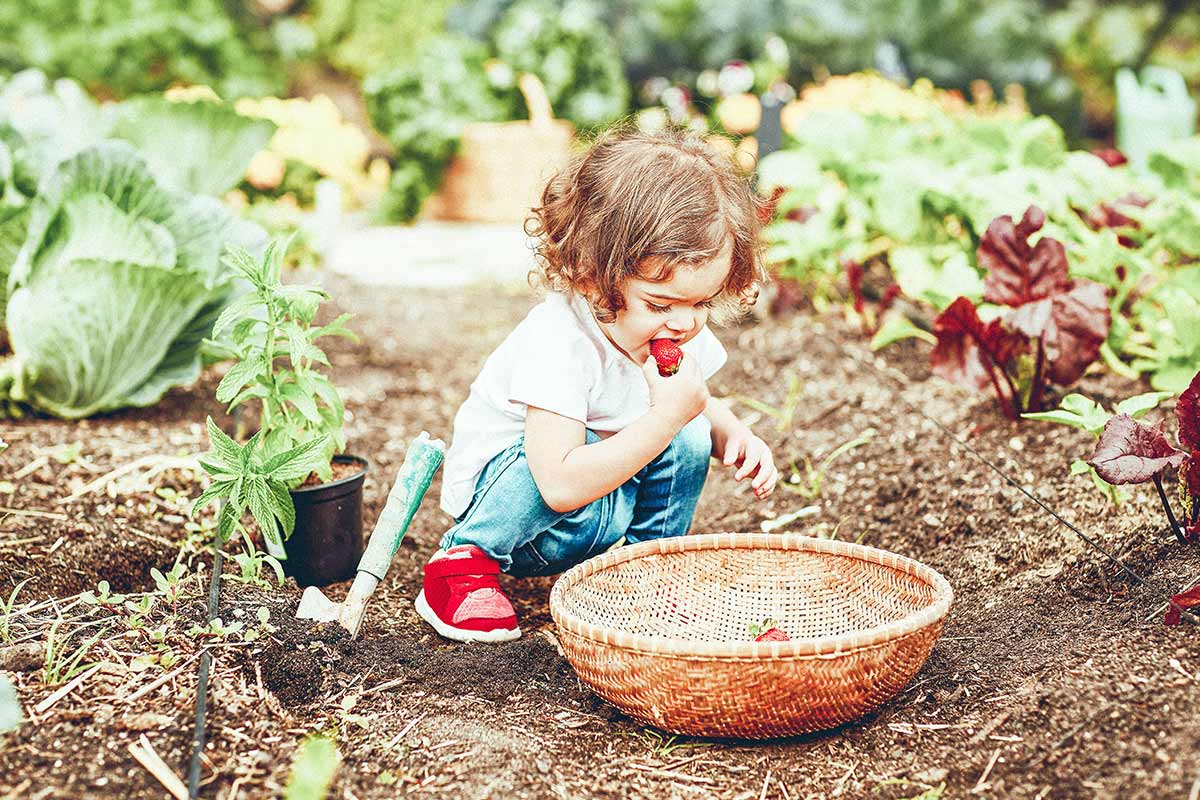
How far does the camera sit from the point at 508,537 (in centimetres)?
206

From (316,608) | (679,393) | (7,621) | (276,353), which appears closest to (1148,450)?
(679,393)

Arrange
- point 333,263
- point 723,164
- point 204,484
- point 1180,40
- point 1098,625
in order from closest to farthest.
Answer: point 1098,625
point 723,164
point 204,484
point 333,263
point 1180,40

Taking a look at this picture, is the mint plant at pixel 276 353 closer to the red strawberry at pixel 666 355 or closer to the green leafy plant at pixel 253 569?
the green leafy plant at pixel 253 569

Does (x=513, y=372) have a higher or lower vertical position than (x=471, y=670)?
higher

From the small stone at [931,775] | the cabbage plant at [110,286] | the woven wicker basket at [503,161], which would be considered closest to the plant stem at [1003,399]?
the small stone at [931,775]

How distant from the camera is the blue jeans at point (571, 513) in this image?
2.05m

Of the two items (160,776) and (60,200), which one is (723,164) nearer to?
(160,776)

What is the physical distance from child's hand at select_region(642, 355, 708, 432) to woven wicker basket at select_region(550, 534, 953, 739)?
0.86 ft

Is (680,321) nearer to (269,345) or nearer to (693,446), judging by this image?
(693,446)

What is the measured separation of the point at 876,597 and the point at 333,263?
146 inches

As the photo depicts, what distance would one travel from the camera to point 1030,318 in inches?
92.0

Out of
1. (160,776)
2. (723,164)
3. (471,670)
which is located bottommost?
(471,670)

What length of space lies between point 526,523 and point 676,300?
1.64 feet

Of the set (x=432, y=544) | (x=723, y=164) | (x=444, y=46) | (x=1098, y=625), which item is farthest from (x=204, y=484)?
(x=444, y=46)
